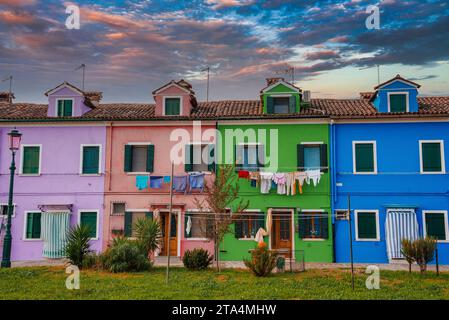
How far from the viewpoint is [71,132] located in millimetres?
22875

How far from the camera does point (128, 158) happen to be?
73.5 feet

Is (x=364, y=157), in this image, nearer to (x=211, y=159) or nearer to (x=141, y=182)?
(x=211, y=159)

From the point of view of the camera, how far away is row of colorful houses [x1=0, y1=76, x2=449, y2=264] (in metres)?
21.0

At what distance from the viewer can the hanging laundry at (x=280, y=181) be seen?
69.7 feet

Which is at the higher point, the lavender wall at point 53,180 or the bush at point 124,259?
the lavender wall at point 53,180

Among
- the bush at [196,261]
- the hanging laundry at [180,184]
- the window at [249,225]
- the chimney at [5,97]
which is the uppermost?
the chimney at [5,97]

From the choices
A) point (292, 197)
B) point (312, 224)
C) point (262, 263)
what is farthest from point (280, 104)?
point (262, 263)

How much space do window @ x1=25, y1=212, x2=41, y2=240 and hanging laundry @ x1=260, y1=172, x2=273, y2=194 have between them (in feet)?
35.2

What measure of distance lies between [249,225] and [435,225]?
827cm

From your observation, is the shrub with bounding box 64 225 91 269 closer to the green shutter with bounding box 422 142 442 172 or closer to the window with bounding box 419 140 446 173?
the window with bounding box 419 140 446 173

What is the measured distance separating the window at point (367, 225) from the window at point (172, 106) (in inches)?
384

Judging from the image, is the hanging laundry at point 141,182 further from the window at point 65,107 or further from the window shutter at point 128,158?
the window at point 65,107

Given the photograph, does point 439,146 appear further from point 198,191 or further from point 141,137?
point 141,137

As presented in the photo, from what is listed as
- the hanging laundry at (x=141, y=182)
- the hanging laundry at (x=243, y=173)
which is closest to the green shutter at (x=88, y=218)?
the hanging laundry at (x=141, y=182)
